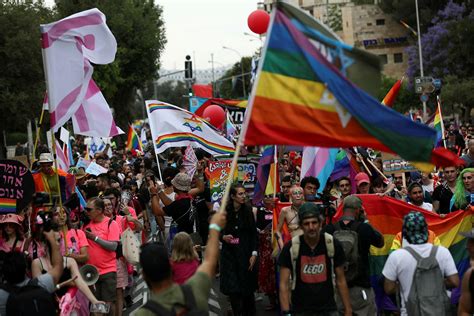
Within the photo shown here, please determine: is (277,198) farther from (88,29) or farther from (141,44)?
A: (141,44)

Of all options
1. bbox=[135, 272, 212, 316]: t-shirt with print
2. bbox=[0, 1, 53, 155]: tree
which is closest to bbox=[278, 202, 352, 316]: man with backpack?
bbox=[135, 272, 212, 316]: t-shirt with print

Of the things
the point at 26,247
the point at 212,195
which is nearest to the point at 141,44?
the point at 212,195

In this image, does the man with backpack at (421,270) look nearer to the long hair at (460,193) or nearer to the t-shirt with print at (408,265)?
the t-shirt with print at (408,265)

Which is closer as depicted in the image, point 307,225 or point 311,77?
point 311,77

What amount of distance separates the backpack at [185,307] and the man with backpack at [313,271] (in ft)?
7.15

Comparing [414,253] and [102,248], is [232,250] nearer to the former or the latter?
[102,248]

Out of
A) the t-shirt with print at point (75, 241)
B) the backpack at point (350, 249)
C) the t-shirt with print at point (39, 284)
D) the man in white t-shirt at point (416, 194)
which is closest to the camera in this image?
the t-shirt with print at point (39, 284)

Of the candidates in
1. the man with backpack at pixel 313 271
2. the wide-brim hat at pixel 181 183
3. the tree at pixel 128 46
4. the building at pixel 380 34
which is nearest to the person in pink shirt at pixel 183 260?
the man with backpack at pixel 313 271

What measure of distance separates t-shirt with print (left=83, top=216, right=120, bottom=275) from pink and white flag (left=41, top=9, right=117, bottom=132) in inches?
50.8

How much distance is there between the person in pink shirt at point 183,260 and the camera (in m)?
8.76

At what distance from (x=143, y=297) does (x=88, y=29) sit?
13.6ft

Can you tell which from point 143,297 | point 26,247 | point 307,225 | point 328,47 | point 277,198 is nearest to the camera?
point 328,47

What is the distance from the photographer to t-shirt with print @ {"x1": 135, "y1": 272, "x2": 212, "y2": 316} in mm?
5469

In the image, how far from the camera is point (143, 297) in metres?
13.9
